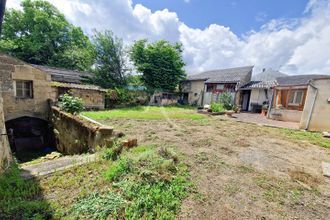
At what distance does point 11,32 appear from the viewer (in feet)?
65.3

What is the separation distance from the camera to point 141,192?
239cm

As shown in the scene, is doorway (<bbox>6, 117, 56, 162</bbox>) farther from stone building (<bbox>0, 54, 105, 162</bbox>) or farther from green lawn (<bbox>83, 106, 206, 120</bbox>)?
green lawn (<bbox>83, 106, 206, 120</bbox>)

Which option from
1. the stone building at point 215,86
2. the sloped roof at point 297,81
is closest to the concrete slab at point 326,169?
the sloped roof at point 297,81

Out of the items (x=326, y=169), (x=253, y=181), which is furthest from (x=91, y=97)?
(x=326, y=169)

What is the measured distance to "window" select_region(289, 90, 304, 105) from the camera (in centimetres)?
1186

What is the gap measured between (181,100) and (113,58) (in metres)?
11.0

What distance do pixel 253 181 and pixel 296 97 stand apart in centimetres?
1265

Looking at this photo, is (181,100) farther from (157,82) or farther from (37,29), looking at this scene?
(37,29)

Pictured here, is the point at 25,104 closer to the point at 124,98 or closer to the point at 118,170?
the point at 124,98

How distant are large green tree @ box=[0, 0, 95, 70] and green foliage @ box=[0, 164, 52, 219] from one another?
19.0m

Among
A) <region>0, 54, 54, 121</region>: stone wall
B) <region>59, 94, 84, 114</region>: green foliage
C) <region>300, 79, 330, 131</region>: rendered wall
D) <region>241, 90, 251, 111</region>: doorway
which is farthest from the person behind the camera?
<region>241, 90, 251, 111</region>: doorway

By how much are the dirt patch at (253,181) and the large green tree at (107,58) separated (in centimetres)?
1308

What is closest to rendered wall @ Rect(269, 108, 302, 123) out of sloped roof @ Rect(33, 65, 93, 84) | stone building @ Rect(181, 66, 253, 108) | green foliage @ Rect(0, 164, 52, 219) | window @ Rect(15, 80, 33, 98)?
stone building @ Rect(181, 66, 253, 108)

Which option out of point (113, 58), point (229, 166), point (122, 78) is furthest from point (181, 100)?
point (229, 166)
